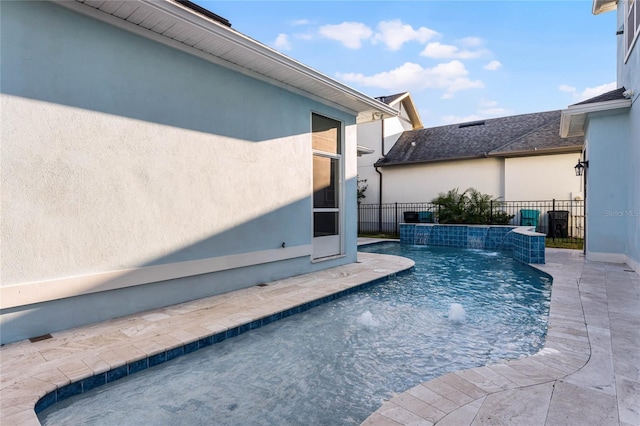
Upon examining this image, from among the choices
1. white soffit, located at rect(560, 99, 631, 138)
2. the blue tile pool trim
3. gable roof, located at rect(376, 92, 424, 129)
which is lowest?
the blue tile pool trim

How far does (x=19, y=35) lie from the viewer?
3.27 metres

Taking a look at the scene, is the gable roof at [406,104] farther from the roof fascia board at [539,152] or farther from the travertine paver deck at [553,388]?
the travertine paver deck at [553,388]

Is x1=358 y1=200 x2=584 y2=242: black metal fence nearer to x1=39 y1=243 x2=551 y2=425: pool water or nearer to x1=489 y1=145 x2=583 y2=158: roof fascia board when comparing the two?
x1=489 y1=145 x2=583 y2=158: roof fascia board

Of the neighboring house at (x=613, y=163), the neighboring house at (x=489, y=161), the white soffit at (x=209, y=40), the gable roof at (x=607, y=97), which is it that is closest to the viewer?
the white soffit at (x=209, y=40)

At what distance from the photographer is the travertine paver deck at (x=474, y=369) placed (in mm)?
2104

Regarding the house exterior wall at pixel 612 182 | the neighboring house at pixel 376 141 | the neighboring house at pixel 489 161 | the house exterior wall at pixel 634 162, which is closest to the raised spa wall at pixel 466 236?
the house exterior wall at pixel 612 182

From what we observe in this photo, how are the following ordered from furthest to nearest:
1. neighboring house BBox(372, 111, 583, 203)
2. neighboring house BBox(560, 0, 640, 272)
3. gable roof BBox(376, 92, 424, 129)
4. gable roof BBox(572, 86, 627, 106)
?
gable roof BBox(376, 92, 424, 129) → neighboring house BBox(372, 111, 583, 203) → gable roof BBox(572, 86, 627, 106) → neighboring house BBox(560, 0, 640, 272)

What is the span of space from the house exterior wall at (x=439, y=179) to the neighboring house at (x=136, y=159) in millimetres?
11426

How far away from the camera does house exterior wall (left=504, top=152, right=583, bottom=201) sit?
13.5 meters

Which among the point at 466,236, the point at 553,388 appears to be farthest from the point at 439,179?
the point at 553,388

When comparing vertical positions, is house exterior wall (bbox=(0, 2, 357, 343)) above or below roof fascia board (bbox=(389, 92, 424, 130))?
below

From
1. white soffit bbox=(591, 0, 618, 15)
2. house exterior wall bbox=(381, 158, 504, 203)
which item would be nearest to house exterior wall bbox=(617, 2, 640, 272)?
white soffit bbox=(591, 0, 618, 15)

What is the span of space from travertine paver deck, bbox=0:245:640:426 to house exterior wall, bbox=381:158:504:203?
36.1 feet

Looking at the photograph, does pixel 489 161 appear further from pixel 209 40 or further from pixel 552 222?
pixel 209 40
